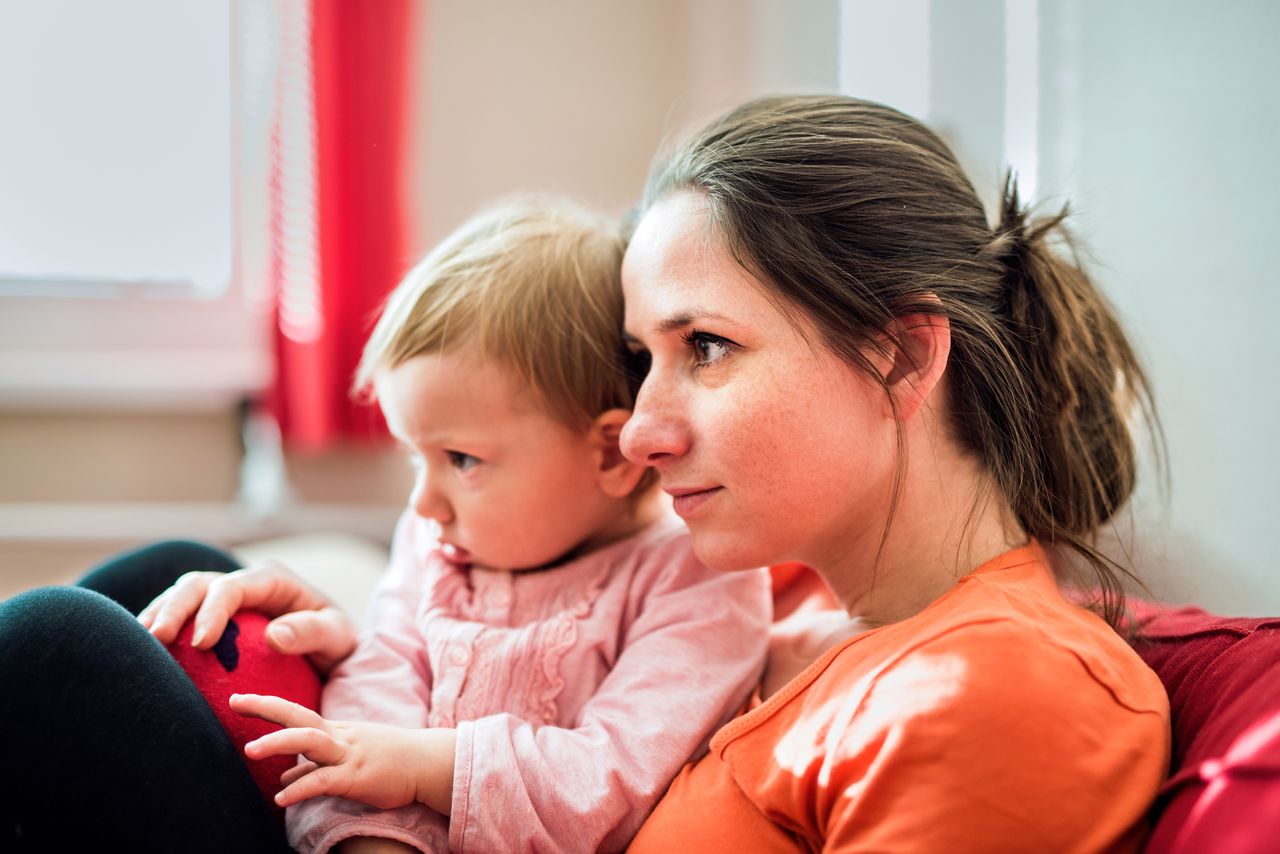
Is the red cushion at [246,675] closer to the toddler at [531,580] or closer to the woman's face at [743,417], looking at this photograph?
the toddler at [531,580]

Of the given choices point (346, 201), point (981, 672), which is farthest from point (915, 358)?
point (346, 201)

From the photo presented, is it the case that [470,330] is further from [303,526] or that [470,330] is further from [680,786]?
[303,526]

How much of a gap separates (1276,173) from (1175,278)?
8.6 inches

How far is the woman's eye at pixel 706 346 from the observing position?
899 mm

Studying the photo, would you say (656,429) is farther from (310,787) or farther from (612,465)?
(310,787)

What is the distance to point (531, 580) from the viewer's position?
3.55 ft

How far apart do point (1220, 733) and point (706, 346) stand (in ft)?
1.61

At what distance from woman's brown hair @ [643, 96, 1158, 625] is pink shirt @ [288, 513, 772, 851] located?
0.26 m

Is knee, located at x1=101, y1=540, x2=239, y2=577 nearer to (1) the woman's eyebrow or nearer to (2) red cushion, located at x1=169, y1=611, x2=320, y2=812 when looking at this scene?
(2) red cushion, located at x1=169, y1=611, x2=320, y2=812

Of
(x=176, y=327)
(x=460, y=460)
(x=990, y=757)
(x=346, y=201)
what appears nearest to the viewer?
(x=990, y=757)

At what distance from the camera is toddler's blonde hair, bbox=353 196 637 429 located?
104 cm

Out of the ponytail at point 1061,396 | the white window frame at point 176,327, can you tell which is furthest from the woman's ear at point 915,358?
the white window frame at point 176,327

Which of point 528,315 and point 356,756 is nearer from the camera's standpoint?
point 356,756

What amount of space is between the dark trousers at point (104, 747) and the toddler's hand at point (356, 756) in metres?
0.04
